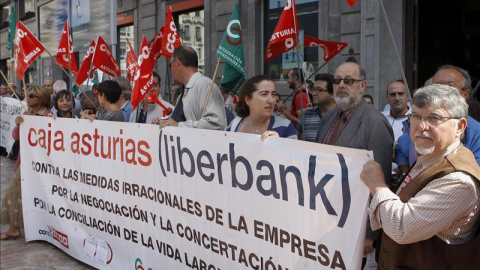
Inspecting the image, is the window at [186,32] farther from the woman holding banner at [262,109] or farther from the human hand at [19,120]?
the woman holding banner at [262,109]

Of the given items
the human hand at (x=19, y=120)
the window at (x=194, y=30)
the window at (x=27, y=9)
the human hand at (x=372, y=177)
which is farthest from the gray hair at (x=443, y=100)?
the window at (x=27, y=9)

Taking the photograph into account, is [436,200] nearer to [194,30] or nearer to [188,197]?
[188,197]

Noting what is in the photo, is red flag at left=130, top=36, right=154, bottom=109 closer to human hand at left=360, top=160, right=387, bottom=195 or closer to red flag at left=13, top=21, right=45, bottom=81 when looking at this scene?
red flag at left=13, top=21, right=45, bottom=81

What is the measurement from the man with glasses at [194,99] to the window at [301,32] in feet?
17.2

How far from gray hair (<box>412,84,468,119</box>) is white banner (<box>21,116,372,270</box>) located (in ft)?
1.36

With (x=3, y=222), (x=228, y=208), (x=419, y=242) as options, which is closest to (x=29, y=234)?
(x=3, y=222)

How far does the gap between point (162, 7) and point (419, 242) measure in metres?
13.6

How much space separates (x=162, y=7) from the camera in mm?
14945

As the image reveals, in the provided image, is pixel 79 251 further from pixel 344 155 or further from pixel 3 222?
pixel 344 155

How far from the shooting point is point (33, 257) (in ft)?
17.3

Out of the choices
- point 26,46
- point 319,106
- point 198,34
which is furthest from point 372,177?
point 198,34

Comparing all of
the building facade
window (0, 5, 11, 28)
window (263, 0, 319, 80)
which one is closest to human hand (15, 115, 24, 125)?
the building facade

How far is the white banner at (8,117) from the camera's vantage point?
35.7 feet

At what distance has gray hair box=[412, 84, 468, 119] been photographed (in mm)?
2252
